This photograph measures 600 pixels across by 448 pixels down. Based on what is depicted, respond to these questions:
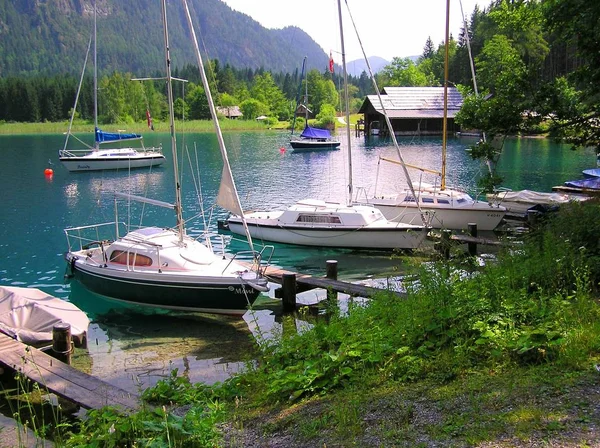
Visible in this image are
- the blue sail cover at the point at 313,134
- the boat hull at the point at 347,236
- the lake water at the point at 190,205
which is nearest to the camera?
the lake water at the point at 190,205

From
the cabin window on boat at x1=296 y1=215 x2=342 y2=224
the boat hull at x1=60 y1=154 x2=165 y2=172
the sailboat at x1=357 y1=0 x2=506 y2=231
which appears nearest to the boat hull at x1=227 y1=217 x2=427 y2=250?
the cabin window on boat at x1=296 y1=215 x2=342 y2=224

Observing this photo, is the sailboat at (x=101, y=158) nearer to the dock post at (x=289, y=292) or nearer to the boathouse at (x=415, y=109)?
the dock post at (x=289, y=292)

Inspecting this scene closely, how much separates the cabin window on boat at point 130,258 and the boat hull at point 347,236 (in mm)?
8760

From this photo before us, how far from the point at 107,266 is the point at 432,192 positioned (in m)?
15.0

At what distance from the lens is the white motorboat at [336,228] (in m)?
23.3

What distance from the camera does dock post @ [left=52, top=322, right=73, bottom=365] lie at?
12578mm

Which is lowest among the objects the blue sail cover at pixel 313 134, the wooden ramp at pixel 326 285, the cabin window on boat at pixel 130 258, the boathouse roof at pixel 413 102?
the wooden ramp at pixel 326 285

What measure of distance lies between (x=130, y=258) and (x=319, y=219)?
30.7 feet

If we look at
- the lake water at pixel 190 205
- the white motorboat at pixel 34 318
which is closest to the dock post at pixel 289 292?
the lake water at pixel 190 205

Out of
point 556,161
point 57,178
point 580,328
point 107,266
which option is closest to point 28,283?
point 107,266

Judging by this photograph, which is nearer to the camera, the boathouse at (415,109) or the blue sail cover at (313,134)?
the blue sail cover at (313,134)

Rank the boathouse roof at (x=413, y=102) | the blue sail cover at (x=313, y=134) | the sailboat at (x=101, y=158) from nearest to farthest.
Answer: the sailboat at (x=101, y=158) < the blue sail cover at (x=313, y=134) < the boathouse roof at (x=413, y=102)

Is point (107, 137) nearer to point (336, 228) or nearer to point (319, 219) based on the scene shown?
point (319, 219)

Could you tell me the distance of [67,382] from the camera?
10516 millimetres
